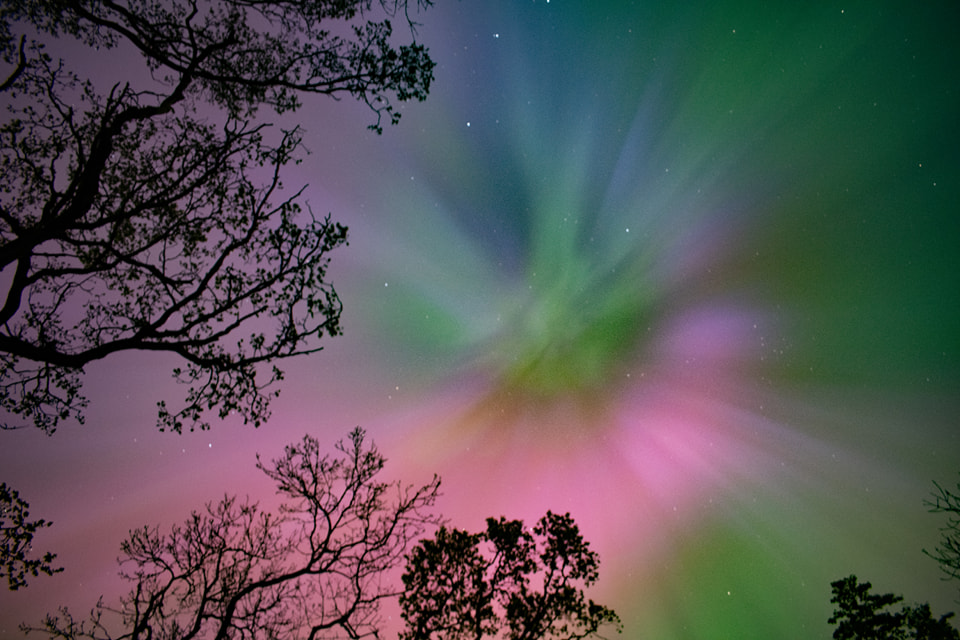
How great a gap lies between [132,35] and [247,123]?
242 centimetres

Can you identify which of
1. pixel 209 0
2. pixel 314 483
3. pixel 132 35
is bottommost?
pixel 314 483

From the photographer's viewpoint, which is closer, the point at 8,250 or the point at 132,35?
the point at 8,250

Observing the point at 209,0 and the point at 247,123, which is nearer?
the point at 209,0

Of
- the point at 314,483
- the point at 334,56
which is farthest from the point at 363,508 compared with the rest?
the point at 334,56

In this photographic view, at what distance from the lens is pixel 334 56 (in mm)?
9648

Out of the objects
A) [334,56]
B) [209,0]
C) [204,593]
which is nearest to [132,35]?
[209,0]

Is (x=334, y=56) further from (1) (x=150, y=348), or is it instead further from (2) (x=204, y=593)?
(2) (x=204, y=593)

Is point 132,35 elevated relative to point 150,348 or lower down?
elevated

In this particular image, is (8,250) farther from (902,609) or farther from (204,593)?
(902,609)

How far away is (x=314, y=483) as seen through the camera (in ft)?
44.8

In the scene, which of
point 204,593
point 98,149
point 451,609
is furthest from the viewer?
point 451,609

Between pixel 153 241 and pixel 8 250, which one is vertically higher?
pixel 153 241

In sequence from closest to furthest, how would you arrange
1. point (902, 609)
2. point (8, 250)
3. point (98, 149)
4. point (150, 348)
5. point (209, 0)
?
point (8, 250), point (150, 348), point (98, 149), point (209, 0), point (902, 609)

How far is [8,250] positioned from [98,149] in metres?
2.40
